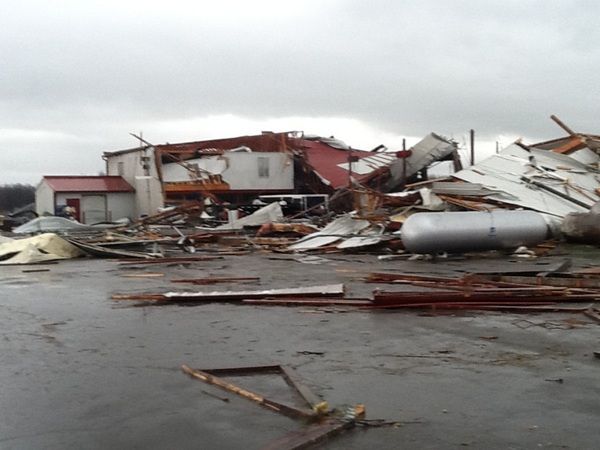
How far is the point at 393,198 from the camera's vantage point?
23.8 metres

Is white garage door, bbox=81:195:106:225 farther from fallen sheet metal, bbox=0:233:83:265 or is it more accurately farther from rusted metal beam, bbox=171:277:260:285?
rusted metal beam, bbox=171:277:260:285

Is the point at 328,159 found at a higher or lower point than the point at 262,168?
higher

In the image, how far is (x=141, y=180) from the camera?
1821 inches

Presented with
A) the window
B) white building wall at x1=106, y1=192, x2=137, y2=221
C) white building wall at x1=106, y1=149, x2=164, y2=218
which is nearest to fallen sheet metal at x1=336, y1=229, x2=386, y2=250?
the window

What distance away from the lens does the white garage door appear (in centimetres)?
4638

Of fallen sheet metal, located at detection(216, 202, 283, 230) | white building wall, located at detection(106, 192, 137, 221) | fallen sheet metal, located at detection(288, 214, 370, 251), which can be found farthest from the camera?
white building wall, located at detection(106, 192, 137, 221)

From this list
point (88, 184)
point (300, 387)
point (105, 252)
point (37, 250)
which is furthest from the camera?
point (88, 184)

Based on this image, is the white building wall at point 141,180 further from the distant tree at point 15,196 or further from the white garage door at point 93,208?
the distant tree at point 15,196

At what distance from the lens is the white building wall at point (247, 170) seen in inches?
1720

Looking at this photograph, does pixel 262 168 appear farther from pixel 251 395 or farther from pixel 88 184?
pixel 251 395

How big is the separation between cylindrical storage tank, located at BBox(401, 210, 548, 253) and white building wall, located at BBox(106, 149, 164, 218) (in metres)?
27.3

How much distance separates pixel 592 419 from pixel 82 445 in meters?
3.64

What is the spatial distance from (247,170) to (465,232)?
27.4 metres

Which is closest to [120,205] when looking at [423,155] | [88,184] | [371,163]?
[88,184]
